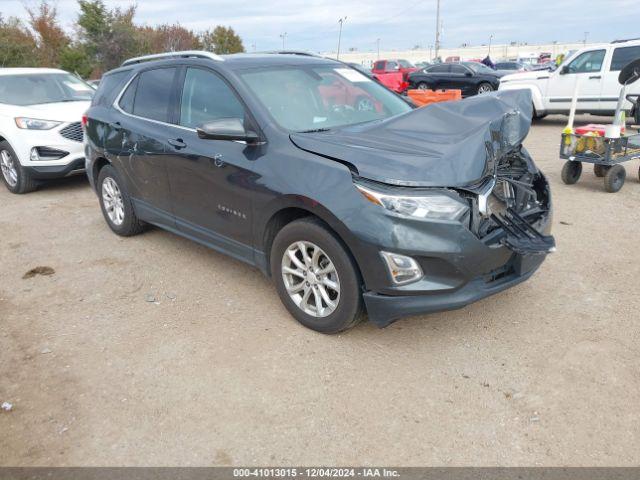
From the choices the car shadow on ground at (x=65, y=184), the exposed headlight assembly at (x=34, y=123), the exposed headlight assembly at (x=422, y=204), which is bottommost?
the car shadow on ground at (x=65, y=184)

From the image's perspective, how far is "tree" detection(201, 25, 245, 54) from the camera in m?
48.9

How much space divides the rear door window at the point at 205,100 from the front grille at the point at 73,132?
3925 millimetres

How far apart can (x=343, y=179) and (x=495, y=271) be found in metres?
1.10

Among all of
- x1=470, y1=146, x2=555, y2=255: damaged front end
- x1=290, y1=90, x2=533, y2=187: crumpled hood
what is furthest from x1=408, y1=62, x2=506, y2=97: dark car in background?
x1=290, y1=90, x2=533, y2=187: crumpled hood

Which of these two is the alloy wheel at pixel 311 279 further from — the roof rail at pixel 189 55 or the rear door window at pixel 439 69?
the rear door window at pixel 439 69

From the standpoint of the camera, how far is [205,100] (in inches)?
162

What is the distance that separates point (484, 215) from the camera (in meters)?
3.13

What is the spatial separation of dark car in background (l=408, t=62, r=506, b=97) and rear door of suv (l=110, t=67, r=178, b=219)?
15.6 metres

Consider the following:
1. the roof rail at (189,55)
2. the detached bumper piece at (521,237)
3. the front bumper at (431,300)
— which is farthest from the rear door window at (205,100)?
the detached bumper piece at (521,237)

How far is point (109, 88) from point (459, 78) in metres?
16.0

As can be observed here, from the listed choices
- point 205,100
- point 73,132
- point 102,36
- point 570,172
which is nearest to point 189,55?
point 205,100

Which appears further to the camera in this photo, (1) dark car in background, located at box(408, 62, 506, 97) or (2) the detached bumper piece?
(1) dark car in background, located at box(408, 62, 506, 97)

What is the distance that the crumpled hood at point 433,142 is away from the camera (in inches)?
119

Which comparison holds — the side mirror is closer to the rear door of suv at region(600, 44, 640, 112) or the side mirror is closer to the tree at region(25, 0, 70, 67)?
the rear door of suv at region(600, 44, 640, 112)
